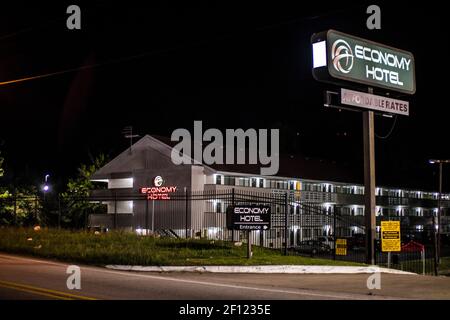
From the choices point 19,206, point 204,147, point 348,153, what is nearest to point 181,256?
point 19,206

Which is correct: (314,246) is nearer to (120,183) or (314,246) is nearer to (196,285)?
(120,183)

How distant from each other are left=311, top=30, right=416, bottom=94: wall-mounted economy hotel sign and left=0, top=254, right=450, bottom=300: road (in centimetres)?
710

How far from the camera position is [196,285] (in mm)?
14219

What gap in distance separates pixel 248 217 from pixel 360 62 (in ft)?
23.0

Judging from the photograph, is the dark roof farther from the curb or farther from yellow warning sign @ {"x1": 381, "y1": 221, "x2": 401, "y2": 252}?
the curb

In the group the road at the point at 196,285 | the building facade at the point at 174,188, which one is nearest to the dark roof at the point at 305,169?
the building facade at the point at 174,188

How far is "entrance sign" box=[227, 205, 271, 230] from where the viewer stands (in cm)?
1933

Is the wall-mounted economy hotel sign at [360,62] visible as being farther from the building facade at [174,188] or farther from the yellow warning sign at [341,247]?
the building facade at [174,188]

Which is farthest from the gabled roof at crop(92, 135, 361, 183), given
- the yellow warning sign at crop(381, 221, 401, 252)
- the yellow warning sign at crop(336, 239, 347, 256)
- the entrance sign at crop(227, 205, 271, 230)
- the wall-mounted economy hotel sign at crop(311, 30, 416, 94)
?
the yellow warning sign at crop(381, 221, 401, 252)

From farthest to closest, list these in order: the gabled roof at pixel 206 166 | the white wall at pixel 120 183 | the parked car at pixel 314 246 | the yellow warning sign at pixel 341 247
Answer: the white wall at pixel 120 183
the gabled roof at pixel 206 166
the parked car at pixel 314 246
the yellow warning sign at pixel 341 247

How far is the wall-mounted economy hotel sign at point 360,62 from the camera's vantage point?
20.7m

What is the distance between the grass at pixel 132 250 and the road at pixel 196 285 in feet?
Answer: 4.25

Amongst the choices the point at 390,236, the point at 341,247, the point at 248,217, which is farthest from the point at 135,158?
the point at 390,236

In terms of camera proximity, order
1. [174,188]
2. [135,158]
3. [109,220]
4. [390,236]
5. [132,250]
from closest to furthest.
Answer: [390,236]
[132,250]
[174,188]
[109,220]
[135,158]
